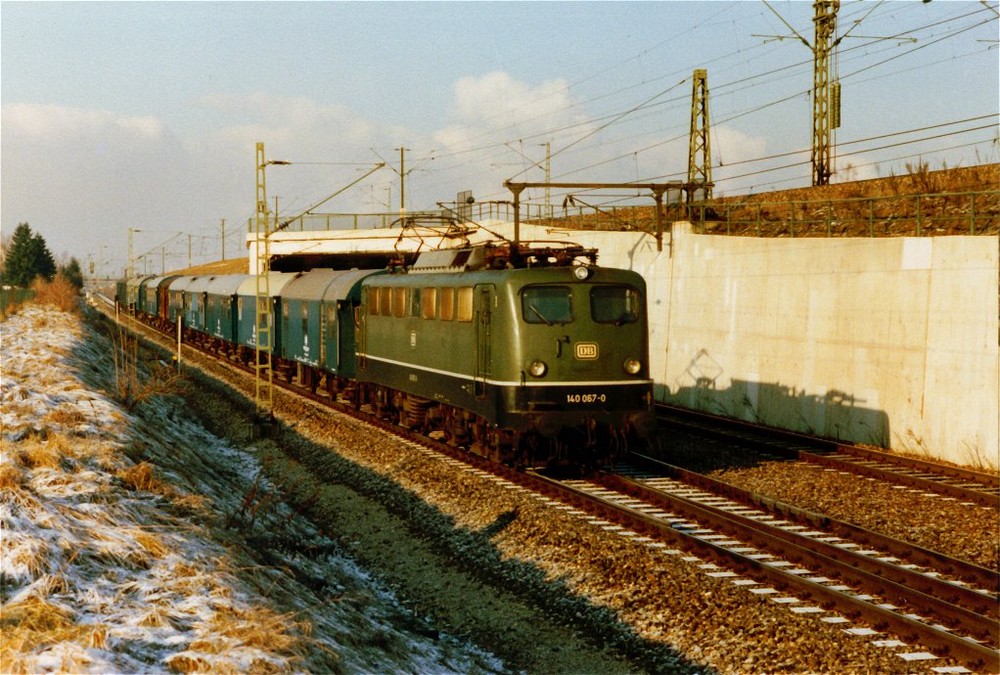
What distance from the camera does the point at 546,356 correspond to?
14578 mm

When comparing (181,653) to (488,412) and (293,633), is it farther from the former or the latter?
(488,412)

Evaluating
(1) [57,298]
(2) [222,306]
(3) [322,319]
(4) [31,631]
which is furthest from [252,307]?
(4) [31,631]

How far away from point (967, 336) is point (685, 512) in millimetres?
7651

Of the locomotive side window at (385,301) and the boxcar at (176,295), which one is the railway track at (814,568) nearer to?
the locomotive side window at (385,301)

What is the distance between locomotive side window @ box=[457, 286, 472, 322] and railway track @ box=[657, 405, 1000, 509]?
6522 millimetres

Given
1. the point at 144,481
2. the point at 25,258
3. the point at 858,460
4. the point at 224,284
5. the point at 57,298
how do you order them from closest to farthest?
1. the point at 144,481
2. the point at 858,460
3. the point at 224,284
4. the point at 57,298
5. the point at 25,258

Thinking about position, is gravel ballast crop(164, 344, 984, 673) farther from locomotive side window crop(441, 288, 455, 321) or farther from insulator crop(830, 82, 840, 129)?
insulator crop(830, 82, 840, 129)

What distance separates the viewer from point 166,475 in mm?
11758

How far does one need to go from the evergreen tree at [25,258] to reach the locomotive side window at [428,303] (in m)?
78.1

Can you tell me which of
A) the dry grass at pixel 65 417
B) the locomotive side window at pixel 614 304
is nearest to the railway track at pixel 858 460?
the locomotive side window at pixel 614 304

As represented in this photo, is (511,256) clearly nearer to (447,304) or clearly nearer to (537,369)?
(447,304)

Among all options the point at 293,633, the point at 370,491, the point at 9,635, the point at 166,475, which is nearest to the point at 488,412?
the point at 370,491

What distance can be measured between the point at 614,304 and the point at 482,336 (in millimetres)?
2234

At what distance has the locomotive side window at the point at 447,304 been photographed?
1664 cm
